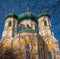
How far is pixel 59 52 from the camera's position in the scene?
2289 cm

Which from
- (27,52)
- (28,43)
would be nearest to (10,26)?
(28,43)

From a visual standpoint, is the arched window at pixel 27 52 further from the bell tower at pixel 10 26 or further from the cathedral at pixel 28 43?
the bell tower at pixel 10 26

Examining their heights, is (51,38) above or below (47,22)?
below

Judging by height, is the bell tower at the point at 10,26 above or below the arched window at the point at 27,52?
above

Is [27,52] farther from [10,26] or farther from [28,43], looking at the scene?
[10,26]

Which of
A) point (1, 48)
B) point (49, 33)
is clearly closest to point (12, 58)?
point (1, 48)

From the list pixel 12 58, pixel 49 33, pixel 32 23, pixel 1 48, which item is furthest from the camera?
pixel 32 23

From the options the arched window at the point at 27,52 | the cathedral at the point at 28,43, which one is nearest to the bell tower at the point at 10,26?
the cathedral at the point at 28,43

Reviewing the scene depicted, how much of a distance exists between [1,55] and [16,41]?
105 inches

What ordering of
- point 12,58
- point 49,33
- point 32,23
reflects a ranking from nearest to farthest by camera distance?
point 12,58, point 49,33, point 32,23

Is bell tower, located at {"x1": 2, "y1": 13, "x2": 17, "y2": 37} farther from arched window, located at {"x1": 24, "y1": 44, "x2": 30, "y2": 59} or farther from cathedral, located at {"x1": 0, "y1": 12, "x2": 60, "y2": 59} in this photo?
arched window, located at {"x1": 24, "y1": 44, "x2": 30, "y2": 59}

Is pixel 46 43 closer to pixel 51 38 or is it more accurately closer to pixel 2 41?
pixel 51 38

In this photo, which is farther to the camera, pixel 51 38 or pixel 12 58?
A: pixel 51 38

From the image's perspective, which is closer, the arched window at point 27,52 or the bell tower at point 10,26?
the arched window at point 27,52
